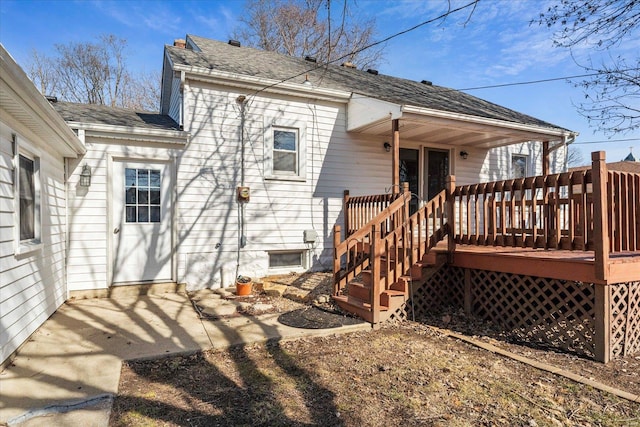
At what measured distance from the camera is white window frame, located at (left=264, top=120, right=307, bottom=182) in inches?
282

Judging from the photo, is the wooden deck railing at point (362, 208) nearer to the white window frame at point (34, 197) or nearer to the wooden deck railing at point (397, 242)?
the wooden deck railing at point (397, 242)

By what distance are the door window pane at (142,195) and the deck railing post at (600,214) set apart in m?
6.12

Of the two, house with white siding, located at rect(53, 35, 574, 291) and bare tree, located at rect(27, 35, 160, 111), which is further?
bare tree, located at rect(27, 35, 160, 111)

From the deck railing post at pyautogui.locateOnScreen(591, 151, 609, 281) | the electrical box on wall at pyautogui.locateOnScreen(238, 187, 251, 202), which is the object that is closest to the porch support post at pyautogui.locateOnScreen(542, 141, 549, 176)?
the deck railing post at pyautogui.locateOnScreen(591, 151, 609, 281)

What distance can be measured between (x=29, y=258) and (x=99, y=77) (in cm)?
1849

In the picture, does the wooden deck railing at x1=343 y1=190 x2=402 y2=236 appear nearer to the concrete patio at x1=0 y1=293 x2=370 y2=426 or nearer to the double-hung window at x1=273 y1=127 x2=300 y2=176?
the double-hung window at x1=273 y1=127 x2=300 y2=176

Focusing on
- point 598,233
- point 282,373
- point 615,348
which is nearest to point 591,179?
point 598,233

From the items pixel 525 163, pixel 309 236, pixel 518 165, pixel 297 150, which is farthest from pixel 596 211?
pixel 525 163

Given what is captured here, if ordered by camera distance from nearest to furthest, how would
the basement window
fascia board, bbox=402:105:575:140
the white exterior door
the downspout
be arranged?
the white exterior door
fascia board, bbox=402:105:575:140
the downspout
the basement window

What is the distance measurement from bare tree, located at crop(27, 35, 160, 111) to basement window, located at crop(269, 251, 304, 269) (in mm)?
15465

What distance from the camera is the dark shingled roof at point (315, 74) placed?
23.4 feet

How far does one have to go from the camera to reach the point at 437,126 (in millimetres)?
6953

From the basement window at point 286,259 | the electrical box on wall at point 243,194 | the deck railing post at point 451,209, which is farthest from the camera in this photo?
the basement window at point 286,259

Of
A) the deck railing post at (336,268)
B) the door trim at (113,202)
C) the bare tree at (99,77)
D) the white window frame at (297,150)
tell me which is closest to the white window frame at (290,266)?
the white window frame at (297,150)
